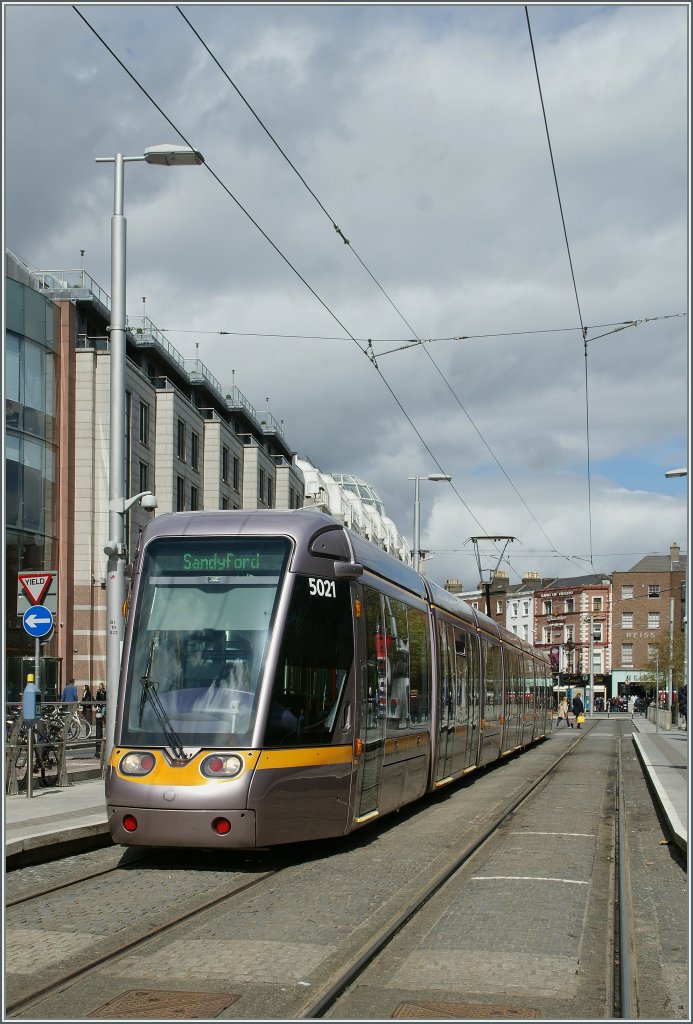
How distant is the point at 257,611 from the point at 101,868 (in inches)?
100

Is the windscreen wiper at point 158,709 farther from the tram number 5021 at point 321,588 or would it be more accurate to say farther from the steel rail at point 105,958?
the tram number 5021 at point 321,588

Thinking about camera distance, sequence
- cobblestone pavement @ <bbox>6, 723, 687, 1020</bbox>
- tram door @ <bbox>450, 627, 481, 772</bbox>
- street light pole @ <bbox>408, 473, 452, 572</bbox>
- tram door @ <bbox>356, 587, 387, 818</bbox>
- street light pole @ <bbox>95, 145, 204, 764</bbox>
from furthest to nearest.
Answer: street light pole @ <bbox>408, 473, 452, 572</bbox> < tram door @ <bbox>450, 627, 481, 772</bbox> < street light pole @ <bbox>95, 145, 204, 764</bbox> < tram door @ <bbox>356, 587, 387, 818</bbox> < cobblestone pavement @ <bbox>6, 723, 687, 1020</bbox>

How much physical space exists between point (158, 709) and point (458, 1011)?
4974 mm

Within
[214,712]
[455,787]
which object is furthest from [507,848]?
[455,787]

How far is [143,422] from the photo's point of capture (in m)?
51.0

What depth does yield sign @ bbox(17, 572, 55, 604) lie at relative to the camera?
15.9 metres

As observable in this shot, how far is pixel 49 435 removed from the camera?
4141cm

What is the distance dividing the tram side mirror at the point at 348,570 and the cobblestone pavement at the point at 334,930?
2.55 metres

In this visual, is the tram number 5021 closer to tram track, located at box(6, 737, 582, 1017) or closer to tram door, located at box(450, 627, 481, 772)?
tram track, located at box(6, 737, 582, 1017)

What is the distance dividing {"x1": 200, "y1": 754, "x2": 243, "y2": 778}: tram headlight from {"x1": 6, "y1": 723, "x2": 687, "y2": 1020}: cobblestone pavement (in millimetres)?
832

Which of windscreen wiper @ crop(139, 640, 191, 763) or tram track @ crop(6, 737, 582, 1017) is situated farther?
windscreen wiper @ crop(139, 640, 191, 763)

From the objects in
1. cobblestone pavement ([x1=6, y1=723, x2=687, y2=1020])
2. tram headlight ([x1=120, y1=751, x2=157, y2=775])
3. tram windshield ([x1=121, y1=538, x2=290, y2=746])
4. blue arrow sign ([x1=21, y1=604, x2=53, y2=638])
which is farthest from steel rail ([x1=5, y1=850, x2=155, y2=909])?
blue arrow sign ([x1=21, y1=604, x2=53, y2=638])

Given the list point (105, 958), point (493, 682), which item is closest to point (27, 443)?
point (493, 682)

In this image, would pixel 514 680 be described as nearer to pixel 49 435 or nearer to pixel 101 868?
pixel 101 868
